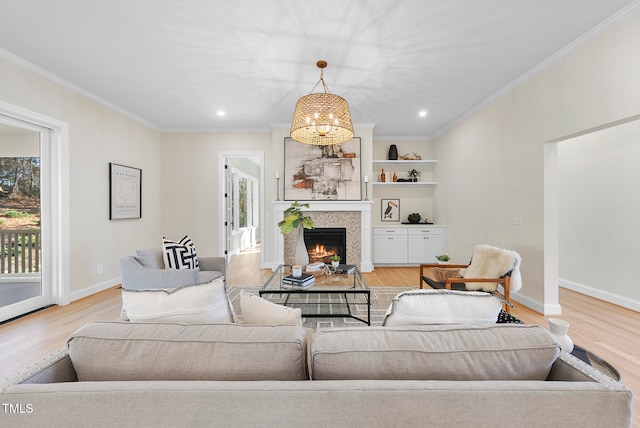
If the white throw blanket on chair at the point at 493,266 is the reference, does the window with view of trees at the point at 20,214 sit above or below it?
above

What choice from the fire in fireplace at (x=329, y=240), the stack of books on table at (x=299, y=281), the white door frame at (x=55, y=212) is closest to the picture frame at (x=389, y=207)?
the fire in fireplace at (x=329, y=240)

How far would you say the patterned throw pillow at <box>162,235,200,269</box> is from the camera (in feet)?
Answer: 9.77

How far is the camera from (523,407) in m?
0.73

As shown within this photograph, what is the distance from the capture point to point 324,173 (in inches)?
202

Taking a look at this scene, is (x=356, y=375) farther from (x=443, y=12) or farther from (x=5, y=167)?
(x=5, y=167)

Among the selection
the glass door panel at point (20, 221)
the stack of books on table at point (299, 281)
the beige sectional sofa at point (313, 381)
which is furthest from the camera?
the glass door panel at point (20, 221)

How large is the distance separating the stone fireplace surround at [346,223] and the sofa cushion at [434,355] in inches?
164

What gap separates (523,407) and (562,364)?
30cm

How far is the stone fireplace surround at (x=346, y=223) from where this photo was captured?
16.7 ft

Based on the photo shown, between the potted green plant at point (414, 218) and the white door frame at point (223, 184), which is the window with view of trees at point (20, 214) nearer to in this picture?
the white door frame at point (223, 184)

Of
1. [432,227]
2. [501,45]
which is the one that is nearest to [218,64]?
[501,45]

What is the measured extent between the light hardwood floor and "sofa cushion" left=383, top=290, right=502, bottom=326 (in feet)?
4.30

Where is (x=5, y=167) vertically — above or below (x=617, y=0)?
below

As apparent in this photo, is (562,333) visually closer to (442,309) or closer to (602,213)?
(442,309)
